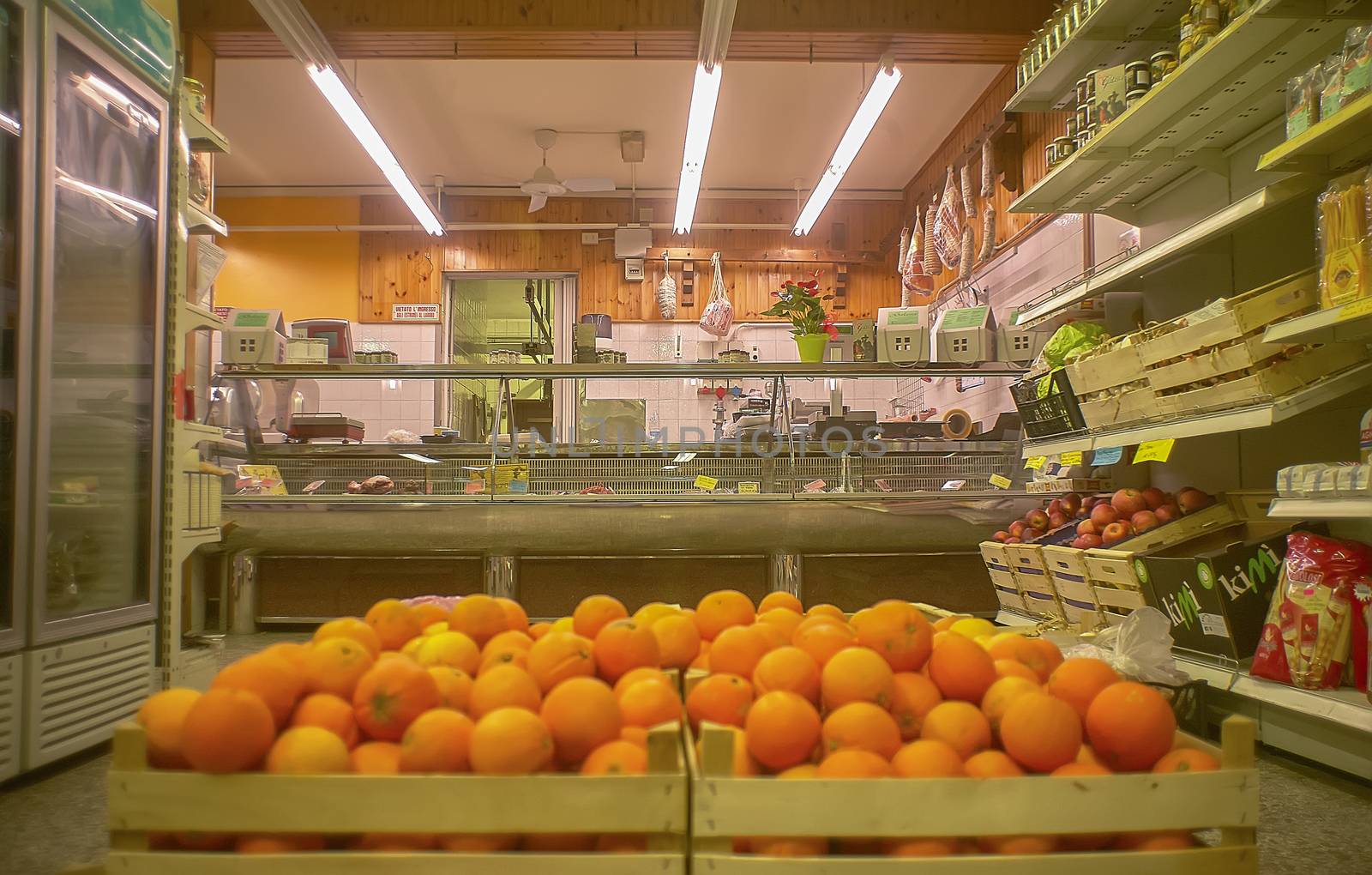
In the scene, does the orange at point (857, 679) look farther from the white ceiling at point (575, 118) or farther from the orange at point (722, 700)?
the white ceiling at point (575, 118)

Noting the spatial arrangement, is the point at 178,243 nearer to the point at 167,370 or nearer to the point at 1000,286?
the point at 167,370

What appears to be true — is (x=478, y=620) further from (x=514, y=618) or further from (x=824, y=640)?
(x=824, y=640)

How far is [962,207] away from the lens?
7.36m

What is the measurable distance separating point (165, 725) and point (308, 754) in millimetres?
176

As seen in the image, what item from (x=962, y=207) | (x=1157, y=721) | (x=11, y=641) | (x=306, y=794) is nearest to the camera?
(x=306, y=794)

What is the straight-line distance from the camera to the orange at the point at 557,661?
112 centimetres

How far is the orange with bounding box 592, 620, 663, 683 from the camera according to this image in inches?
46.0

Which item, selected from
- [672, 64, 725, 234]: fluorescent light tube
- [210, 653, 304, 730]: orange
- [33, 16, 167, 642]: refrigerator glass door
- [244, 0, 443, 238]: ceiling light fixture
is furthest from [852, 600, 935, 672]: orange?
[244, 0, 443, 238]: ceiling light fixture

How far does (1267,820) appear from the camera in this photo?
80.4 inches

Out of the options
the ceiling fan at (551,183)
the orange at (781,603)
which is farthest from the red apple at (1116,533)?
the ceiling fan at (551,183)

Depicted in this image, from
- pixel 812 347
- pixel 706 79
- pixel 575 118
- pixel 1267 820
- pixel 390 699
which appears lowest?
pixel 1267 820

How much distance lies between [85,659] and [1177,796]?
293 centimetres

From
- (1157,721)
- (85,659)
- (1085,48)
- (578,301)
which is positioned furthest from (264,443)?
(578,301)

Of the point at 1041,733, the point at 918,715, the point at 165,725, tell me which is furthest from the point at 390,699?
the point at 1041,733
